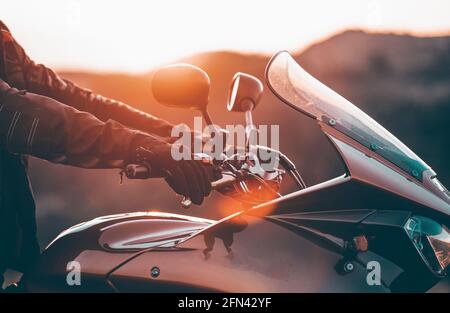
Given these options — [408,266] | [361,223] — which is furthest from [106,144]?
[408,266]

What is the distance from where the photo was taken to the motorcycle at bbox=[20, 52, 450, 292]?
183cm

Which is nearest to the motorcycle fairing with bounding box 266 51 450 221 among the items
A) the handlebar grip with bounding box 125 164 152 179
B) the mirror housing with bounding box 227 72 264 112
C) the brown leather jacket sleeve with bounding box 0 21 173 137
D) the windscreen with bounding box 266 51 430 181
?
the windscreen with bounding box 266 51 430 181

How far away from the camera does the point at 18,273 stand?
88.8 inches

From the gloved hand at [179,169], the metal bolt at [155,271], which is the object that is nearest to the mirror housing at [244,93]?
the gloved hand at [179,169]

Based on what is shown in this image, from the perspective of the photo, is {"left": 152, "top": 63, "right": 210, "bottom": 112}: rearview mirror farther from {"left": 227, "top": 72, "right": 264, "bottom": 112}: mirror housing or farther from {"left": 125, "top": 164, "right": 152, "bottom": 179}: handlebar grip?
{"left": 125, "top": 164, "right": 152, "bottom": 179}: handlebar grip

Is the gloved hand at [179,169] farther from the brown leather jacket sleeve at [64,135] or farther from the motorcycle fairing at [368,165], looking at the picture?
the motorcycle fairing at [368,165]

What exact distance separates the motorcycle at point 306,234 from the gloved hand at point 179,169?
0.04m

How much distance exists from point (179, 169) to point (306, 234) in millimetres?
406

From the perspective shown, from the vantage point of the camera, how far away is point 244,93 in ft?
6.98

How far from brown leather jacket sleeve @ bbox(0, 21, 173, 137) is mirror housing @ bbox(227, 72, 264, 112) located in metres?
0.41

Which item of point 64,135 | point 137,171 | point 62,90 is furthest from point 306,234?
point 62,90

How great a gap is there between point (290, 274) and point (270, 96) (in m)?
1.08

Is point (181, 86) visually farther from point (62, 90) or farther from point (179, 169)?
point (62, 90)
